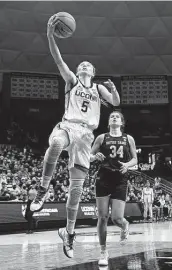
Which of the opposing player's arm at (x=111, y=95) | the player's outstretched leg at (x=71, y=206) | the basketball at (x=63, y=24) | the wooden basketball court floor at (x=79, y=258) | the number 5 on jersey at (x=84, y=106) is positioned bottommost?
the wooden basketball court floor at (x=79, y=258)

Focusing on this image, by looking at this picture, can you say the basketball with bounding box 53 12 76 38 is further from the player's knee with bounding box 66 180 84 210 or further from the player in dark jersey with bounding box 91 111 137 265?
the player's knee with bounding box 66 180 84 210

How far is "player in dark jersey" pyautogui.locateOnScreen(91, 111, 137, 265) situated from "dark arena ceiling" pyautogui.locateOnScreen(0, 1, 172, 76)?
69.7 ft

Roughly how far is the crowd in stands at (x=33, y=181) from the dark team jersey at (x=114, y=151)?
971 cm

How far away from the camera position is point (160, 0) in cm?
2580

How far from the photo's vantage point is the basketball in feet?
15.8

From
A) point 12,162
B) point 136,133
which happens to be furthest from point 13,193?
point 136,133

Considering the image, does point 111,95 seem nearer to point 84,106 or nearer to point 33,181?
point 84,106

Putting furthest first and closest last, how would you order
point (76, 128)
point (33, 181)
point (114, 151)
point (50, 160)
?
point (33, 181), point (114, 151), point (76, 128), point (50, 160)

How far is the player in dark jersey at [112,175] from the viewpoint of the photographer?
5.69 metres

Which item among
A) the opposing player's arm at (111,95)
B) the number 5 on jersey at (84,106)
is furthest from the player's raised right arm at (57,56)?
the opposing player's arm at (111,95)

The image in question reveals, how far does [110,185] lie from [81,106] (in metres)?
1.26

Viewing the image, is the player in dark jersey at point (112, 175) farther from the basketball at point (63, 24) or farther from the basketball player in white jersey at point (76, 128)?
the basketball at point (63, 24)

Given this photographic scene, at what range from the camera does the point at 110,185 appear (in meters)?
5.71

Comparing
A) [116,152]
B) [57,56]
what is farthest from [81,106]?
[116,152]
